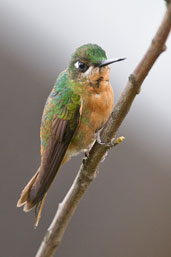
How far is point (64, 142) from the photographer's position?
195cm

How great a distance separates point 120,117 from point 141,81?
0.55 feet

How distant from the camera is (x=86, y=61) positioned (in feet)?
6.59

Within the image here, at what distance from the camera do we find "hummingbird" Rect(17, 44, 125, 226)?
189 centimetres

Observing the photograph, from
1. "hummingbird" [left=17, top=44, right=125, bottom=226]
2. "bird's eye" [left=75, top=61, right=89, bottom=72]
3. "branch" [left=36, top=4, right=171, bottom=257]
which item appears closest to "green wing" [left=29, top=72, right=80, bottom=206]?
"hummingbird" [left=17, top=44, right=125, bottom=226]

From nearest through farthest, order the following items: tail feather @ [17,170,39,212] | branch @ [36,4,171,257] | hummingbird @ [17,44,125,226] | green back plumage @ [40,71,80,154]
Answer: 1. branch @ [36,4,171,257]
2. tail feather @ [17,170,39,212]
3. hummingbird @ [17,44,125,226]
4. green back plumage @ [40,71,80,154]

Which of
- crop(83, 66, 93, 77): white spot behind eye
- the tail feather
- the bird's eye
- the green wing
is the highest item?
the bird's eye

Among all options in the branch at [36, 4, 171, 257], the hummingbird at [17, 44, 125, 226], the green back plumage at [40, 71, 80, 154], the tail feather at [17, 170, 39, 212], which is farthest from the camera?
the green back plumage at [40, 71, 80, 154]

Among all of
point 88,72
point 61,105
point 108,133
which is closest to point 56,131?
point 61,105

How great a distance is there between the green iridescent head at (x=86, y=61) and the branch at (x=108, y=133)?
0.59 meters

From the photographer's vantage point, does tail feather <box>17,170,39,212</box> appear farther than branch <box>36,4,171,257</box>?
Yes

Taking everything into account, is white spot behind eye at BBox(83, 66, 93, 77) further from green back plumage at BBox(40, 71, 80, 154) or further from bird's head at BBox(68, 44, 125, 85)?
green back plumage at BBox(40, 71, 80, 154)

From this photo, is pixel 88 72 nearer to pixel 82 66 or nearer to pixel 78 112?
pixel 82 66

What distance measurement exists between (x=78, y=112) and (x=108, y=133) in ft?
2.14

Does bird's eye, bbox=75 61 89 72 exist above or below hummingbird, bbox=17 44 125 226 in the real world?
above
